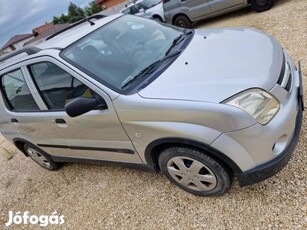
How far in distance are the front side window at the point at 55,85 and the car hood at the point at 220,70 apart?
77 cm

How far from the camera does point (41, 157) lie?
3973 mm

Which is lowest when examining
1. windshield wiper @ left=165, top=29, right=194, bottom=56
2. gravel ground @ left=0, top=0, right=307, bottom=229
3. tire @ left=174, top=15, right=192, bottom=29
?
gravel ground @ left=0, top=0, right=307, bottom=229

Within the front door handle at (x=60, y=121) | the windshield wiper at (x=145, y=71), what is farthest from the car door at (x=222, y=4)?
the front door handle at (x=60, y=121)

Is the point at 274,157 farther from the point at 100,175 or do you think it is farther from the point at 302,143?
the point at 100,175

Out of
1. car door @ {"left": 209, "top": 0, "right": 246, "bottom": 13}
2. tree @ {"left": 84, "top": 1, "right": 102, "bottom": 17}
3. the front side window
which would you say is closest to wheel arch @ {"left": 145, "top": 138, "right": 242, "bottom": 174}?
the front side window

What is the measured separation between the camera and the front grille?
7.44ft

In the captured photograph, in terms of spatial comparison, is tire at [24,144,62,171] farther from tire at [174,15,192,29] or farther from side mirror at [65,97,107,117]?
tire at [174,15,192,29]

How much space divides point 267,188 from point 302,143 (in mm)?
670

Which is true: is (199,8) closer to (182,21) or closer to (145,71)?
(182,21)

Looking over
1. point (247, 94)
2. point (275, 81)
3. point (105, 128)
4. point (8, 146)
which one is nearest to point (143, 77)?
point (105, 128)

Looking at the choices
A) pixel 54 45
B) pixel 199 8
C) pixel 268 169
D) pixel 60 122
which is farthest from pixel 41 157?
pixel 199 8

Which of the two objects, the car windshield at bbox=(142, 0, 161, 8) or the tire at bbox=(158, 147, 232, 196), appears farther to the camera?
the car windshield at bbox=(142, 0, 161, 8)

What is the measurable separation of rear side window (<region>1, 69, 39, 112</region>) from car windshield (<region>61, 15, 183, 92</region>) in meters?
0.85

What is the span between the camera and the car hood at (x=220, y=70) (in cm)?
209
